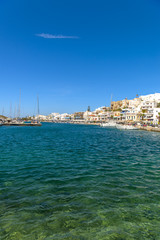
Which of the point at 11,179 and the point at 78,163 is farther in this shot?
the point at 78,163

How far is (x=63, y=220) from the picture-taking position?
5.97m

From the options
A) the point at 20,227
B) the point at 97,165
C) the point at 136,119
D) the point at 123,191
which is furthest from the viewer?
the point at 136,119

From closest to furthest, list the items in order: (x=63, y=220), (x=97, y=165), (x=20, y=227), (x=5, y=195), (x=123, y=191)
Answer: (x=20, y=227) < (x=63, y=220) < (x=5, y=195) < (x=123, y=191) < (x=97, y=165)

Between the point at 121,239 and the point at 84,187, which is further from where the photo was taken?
the point at 84,187

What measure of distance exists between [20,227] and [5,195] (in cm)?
278

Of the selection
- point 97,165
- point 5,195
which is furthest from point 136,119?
point 5,195

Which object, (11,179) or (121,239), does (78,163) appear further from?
(121,239)

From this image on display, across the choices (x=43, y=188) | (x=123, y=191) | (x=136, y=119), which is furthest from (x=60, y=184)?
(x=136, y=119)

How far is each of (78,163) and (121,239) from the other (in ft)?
30.0

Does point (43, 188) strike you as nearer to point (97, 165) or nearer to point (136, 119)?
point (97, 165)

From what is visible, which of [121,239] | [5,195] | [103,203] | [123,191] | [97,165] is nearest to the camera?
[121,239]

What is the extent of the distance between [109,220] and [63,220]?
1.70 metres

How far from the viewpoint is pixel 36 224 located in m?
5.71

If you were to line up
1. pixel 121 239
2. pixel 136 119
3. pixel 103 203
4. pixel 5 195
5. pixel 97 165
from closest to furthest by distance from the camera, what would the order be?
pixel 121 239, pixel 103 203, pixel 5 195, pixel 97 165, pixel 136 119
